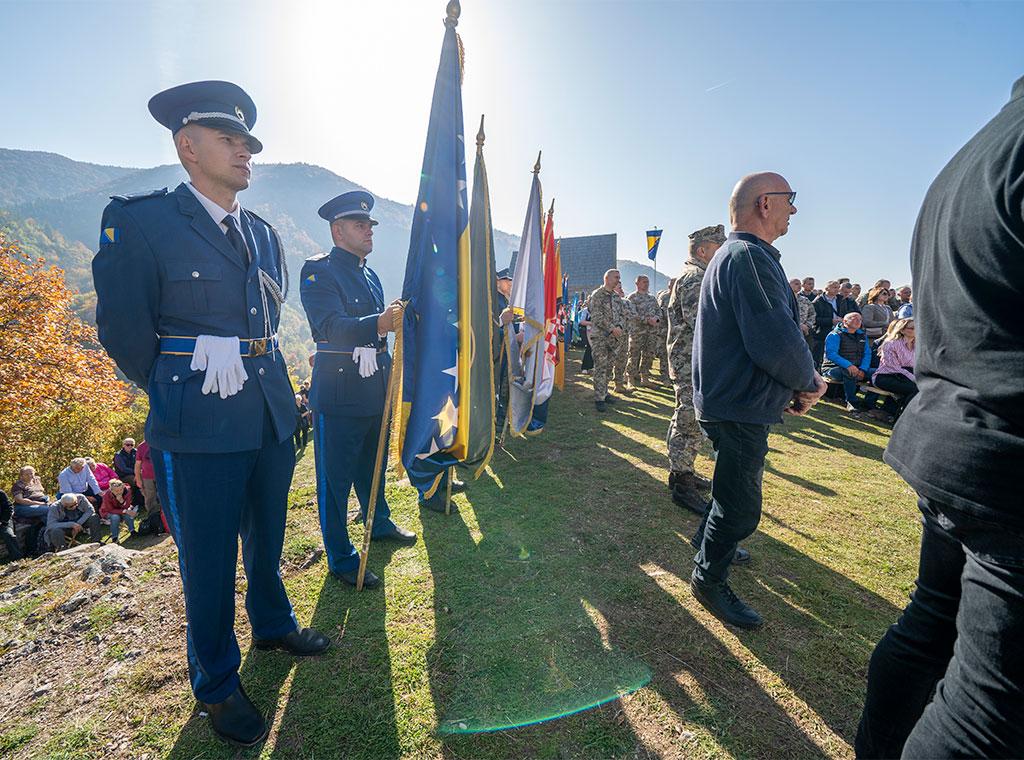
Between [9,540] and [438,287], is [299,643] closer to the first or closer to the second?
[438,287]

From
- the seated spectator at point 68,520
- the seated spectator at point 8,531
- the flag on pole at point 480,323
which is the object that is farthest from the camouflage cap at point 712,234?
the seated spectator at point 8,531

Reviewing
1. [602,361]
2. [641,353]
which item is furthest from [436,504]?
[641,353]

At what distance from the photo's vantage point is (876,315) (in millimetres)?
8664

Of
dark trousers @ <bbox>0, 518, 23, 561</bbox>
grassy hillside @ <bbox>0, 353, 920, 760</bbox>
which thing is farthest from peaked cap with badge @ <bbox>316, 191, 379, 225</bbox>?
dark trousers @ <bbox>0, 518, 23, 561</bbox>

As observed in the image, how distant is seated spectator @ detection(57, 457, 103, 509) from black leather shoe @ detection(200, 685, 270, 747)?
29.8 feet

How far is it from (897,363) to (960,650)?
7.39 metres

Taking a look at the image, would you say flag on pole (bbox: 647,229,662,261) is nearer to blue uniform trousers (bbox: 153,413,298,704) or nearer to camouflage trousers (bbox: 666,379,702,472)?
camouflage trousers (bbox: 666,379,702,472)

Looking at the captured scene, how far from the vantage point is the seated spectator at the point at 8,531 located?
7039mm

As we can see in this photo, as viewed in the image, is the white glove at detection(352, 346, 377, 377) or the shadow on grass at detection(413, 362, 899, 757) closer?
the shadow on grass at detection(413, 362, 899, 757)

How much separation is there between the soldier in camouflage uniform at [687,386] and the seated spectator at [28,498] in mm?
10435

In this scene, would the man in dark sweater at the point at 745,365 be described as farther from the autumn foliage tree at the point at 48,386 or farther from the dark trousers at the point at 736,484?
the autumn foliage tree at the point at 48,386

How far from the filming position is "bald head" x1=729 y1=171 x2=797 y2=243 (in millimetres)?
2449

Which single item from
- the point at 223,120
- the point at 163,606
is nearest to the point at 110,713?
the point at 163,606

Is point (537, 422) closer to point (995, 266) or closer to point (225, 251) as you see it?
point (225, 251)
